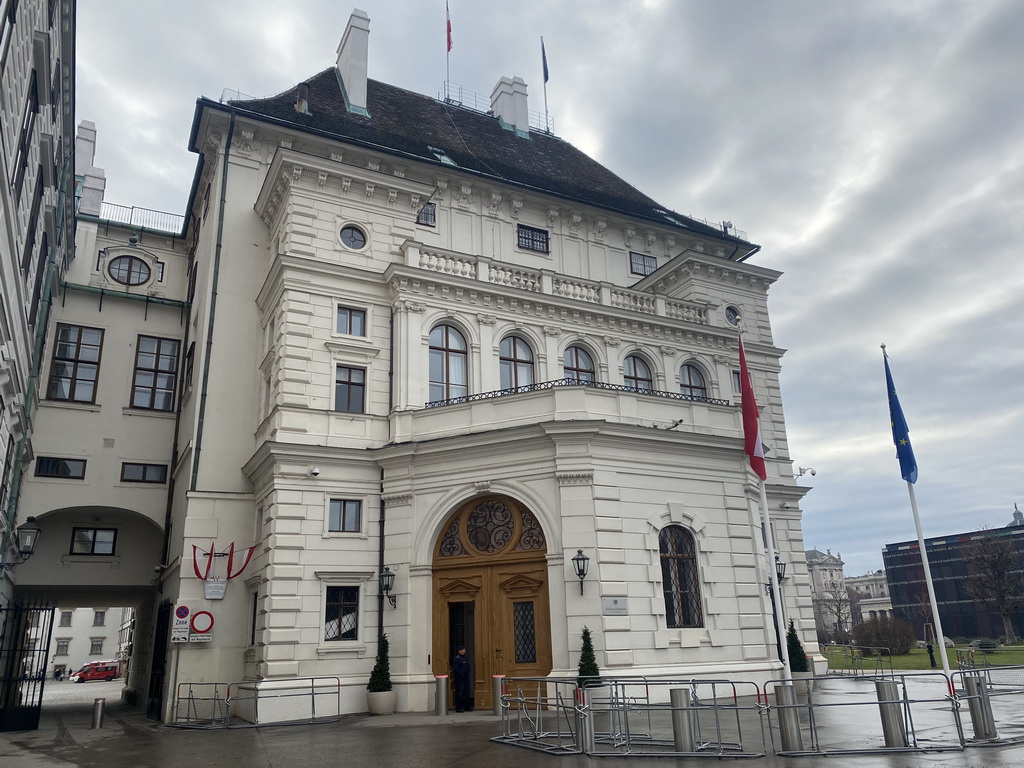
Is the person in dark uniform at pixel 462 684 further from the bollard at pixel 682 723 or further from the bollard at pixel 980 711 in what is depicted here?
the bollard at pixel 980 711

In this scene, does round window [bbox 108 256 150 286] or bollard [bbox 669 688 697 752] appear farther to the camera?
round window [bbox 108 256 150 286]

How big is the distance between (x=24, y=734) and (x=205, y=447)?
336 inches

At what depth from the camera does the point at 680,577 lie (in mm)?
20656

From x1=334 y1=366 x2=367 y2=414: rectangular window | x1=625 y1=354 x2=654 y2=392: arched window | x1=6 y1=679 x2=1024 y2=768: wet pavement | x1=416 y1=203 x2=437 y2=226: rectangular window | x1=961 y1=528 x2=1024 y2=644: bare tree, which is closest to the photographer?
x1=6 y1=679 x2=1024 y2=768: wet pavement

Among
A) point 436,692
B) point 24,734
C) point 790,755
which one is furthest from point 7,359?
point 790,755

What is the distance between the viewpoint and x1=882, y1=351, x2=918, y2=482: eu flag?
18125mm

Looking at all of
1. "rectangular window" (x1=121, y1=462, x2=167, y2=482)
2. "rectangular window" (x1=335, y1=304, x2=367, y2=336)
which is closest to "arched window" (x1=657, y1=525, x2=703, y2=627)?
"rectangular window" (x1=335, y1=304, x2=367, y2=336)

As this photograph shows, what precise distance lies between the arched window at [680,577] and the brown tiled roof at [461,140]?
15.4 meters

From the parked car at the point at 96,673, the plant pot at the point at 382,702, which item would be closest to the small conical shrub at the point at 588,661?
the plant pot at the point at 382,702

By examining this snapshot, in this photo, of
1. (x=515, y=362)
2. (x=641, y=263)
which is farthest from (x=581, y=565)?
(x=641, y=263)

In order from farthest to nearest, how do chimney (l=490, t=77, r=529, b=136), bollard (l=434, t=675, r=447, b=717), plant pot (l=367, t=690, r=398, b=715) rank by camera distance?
chimney (l=490, t=77, r=529, b=136)
plant pot (l=367, t=690, r=398, b=715)
bollard (l=434, t=675, r=447, b=717)

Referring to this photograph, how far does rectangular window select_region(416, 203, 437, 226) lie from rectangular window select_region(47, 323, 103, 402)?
1267 cm

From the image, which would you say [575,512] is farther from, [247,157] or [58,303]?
[58,303]

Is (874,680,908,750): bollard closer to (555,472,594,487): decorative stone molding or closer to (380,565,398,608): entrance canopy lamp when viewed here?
(555,472,594,487): decorative stone molding
